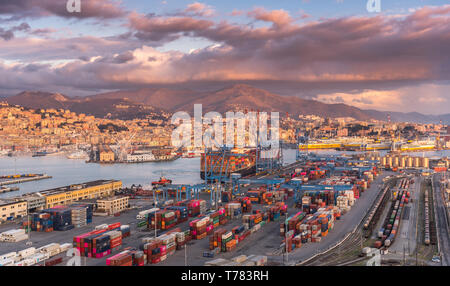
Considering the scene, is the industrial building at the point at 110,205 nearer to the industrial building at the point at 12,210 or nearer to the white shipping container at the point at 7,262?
the industrial building at the point at 12,210

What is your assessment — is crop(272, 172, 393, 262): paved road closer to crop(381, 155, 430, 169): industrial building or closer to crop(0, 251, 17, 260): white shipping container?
crop(0, 251, 17, 260): white shipping container

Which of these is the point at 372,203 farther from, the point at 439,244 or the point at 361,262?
the point at 361,262

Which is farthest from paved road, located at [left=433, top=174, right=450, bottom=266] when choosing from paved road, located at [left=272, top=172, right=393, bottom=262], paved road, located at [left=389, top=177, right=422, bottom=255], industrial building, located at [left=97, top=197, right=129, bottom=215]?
industrial building, located at [left=97, top=197, right=129, bottom=215]

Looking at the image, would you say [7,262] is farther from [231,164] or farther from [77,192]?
[231,164]

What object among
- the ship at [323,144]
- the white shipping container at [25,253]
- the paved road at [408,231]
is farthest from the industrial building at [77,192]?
the ship at [323,144]

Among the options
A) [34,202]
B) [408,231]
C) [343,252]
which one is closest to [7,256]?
[34,202]
